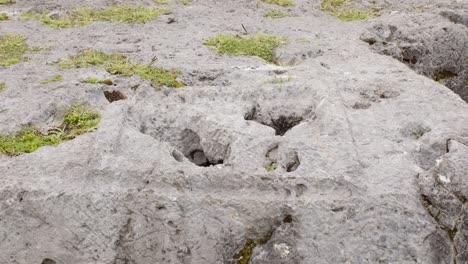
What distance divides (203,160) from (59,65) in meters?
2.96

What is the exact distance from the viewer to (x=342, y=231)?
332cm

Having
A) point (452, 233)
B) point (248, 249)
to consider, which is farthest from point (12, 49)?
point (452, 233)

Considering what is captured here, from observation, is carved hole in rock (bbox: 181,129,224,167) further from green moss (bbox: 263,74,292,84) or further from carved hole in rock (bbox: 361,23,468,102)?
carved hole in rock (bbox: 361,23,468,102)

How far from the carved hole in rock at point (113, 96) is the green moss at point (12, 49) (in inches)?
78.9

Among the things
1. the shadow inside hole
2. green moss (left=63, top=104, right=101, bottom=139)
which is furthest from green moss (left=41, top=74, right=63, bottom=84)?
the shadow inside hole

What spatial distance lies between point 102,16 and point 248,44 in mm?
3564

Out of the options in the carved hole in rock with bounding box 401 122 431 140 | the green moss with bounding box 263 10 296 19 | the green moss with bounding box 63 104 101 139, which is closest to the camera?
the carved hole in rock with bounding box 401 122 431 140

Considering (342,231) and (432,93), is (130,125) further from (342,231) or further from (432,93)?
(432,93)

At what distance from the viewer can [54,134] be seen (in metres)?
4.54

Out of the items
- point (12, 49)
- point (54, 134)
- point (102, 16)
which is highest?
point (54, 134)

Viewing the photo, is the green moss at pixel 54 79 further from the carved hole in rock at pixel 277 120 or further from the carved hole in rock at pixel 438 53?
the carved hole in rock at pixel 438 53

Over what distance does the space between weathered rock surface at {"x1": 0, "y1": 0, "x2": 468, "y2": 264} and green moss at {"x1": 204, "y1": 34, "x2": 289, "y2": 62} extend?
3.97 feet

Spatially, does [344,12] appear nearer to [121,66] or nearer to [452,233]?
[121,66]

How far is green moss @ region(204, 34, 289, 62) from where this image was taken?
21.9 feet
